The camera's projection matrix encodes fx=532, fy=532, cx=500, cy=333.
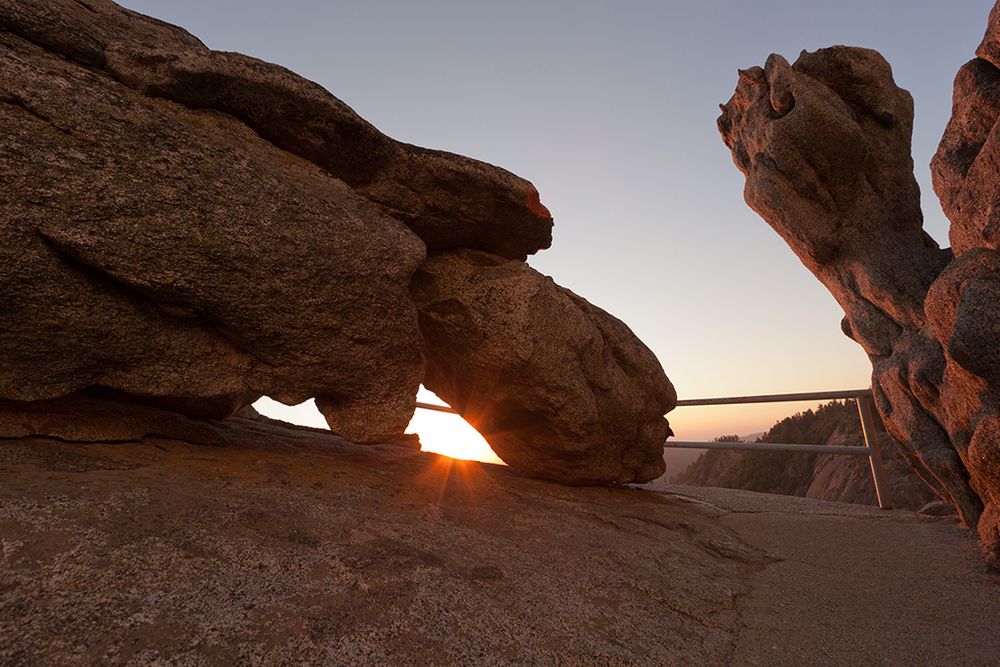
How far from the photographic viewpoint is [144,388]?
4.37m

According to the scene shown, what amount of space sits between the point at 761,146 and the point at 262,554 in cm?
1002

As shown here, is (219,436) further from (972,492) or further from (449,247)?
(972,492)

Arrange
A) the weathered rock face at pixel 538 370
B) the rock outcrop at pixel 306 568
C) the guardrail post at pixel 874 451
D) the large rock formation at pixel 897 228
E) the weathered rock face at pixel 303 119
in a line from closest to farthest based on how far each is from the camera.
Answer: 1. the rock outcrop at pixel 306 568
2. the weathered rock face at pixel 303 119
3. the large rock formation at pixel 897 228
4. the weathered rock face at pixel 538 370
5. the guardrail post at pixel 874 451

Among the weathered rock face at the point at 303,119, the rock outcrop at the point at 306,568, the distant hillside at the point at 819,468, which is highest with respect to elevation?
the weathered rock face at the point at 303,119

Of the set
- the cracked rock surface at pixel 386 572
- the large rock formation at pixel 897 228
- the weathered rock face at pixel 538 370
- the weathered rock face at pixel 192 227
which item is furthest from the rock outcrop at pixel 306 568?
the large rock formation at pixel 897 228

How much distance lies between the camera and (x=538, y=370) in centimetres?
596

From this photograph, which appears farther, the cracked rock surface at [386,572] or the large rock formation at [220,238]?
the large rock formation at [220,238]

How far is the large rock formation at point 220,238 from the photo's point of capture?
12.2 ft

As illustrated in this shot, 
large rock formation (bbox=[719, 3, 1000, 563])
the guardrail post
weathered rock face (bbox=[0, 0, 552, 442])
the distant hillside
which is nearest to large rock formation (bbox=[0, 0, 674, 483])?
weathered rock face (bbox=[0, 0, 552, 442])

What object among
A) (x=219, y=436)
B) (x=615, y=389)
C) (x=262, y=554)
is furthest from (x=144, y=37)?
(x=615, y=389)

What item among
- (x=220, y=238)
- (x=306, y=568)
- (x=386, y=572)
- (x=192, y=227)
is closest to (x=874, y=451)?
(x=386, y=572)

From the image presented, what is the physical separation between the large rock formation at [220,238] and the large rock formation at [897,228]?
3.68 m

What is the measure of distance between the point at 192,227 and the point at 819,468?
17827mm

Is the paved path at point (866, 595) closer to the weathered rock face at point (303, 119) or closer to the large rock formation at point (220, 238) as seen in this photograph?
the large rock formation at point (220, 238)
